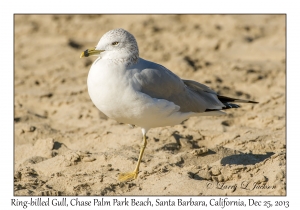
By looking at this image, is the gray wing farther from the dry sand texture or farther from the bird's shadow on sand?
the bird's shadow on sand

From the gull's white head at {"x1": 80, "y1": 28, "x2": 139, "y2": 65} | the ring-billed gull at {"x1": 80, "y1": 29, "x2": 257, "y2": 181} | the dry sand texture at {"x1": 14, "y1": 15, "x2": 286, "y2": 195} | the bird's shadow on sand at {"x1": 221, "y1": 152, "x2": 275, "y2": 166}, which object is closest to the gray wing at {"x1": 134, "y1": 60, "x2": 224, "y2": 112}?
the ring-billed gull at {"x1": 80, "y1": 29, "x2": 257, "y2": 181}

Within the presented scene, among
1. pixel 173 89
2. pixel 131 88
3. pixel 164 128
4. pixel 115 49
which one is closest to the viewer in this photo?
pixel 131 88

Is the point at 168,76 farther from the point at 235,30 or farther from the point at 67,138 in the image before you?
the point at 235,30

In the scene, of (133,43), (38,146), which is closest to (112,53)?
(133,43)

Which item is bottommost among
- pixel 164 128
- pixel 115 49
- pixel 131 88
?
pixel 164 128

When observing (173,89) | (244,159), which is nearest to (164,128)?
(173,89)

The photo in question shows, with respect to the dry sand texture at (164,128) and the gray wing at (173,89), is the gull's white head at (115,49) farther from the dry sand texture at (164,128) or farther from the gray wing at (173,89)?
the dry sand texture at (164,128)

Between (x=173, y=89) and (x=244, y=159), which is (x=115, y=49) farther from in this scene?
(x=244, y=159)
